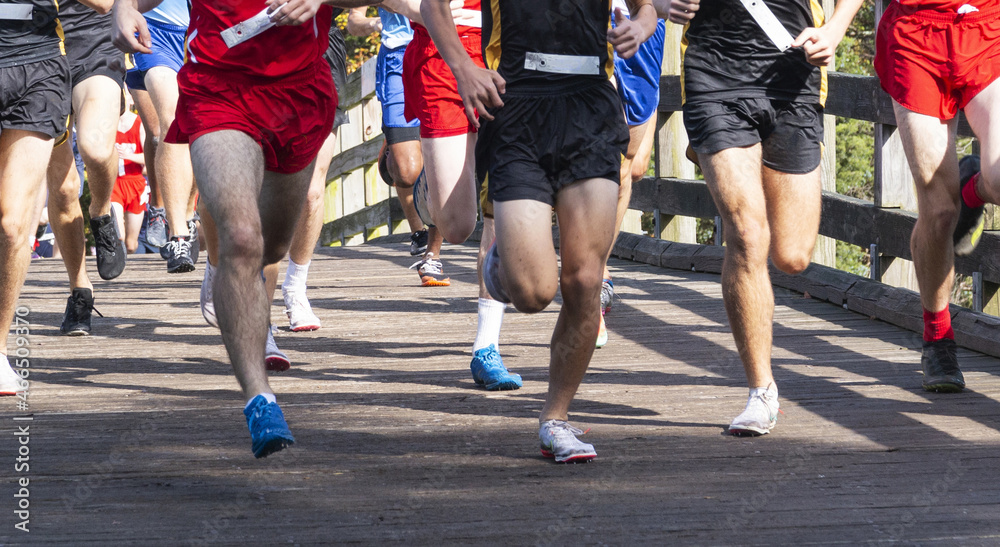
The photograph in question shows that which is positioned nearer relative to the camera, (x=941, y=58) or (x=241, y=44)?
(x=241, y=44)

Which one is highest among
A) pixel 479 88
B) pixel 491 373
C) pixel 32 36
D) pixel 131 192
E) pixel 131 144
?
pixel 479 88

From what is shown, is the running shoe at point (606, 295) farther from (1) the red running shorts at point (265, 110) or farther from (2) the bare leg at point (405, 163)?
(1) the red running shorts at point (265, 110)

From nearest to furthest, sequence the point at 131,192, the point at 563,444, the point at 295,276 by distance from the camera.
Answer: the point at 563,444, the point at 295,276, the point at 131,192

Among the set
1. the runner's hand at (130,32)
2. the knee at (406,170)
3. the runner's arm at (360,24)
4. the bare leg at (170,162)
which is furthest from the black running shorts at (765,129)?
the bare leg at (170,162)

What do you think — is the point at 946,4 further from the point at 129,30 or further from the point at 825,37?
the point at 129,30

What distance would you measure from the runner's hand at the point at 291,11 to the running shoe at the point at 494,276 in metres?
0.97

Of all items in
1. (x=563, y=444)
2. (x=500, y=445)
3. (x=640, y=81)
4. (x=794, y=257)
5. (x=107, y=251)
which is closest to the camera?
(x=563, y=444)

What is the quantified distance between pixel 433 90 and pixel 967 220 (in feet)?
7.70

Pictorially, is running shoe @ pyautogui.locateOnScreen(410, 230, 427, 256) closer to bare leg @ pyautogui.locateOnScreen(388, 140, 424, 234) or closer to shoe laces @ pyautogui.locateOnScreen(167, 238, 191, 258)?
bare leg @ pyautogui.locateOnScreen(388, 140, 424, 234)

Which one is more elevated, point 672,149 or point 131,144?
point 672,149

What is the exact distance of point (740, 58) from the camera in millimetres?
4555

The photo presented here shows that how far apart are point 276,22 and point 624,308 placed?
3.57 metres

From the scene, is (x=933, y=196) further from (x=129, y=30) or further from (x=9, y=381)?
(x=9, y=381)

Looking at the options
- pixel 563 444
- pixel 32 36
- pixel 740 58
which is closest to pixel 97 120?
pixel 32 36
